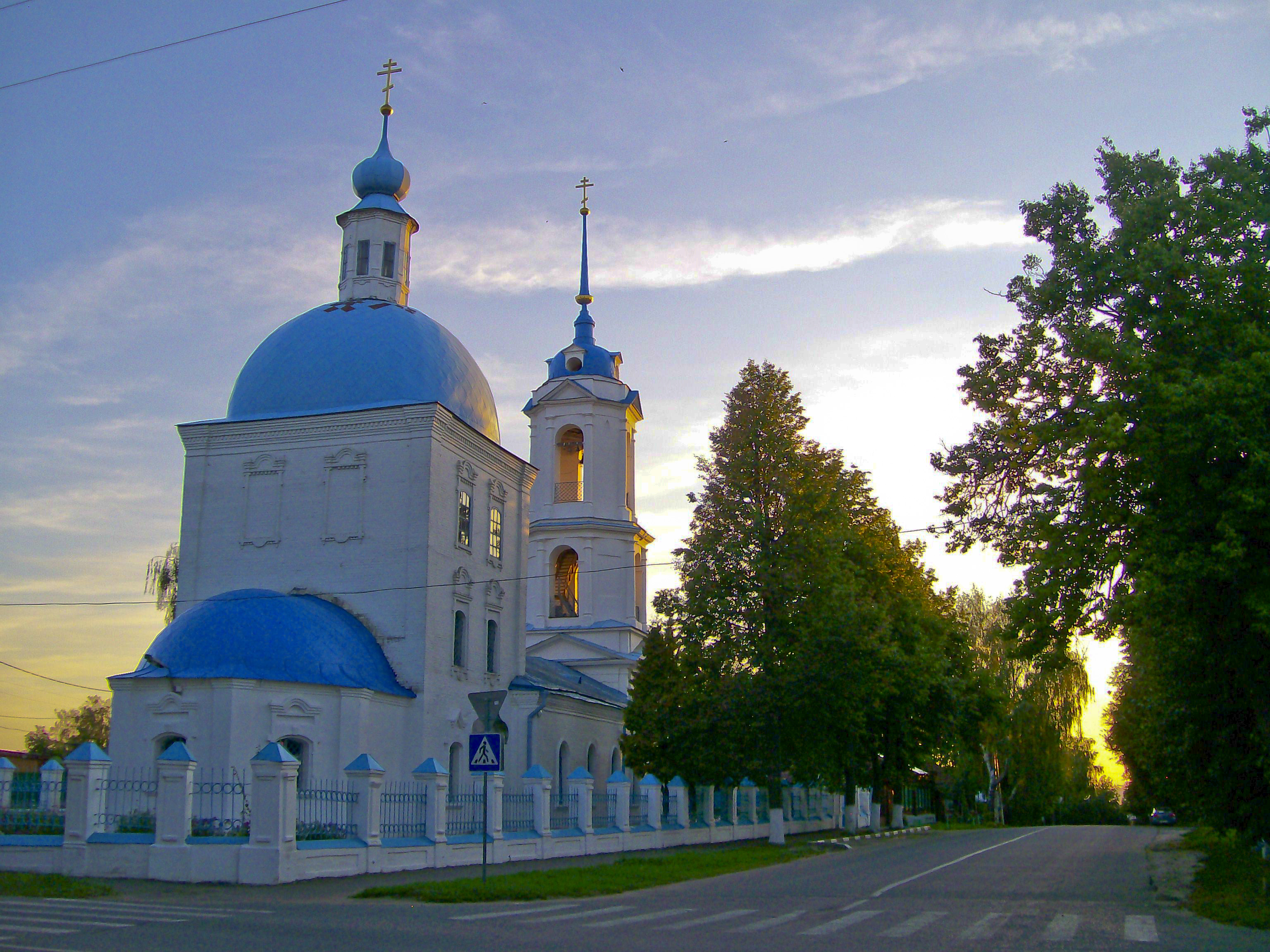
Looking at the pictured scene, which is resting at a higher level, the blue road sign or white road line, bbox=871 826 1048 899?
the blue road sign

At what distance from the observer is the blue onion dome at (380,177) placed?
31.2m

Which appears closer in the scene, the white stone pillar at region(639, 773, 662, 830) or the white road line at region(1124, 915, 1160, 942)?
the white road line at region(1124, 915, 1160, 942)

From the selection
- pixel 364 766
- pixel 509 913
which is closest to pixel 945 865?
pixel 364 766

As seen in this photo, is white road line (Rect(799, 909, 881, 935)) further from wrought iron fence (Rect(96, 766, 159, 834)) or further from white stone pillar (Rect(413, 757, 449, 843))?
wrought iron fence (Rect(96, 766, 159, 834))

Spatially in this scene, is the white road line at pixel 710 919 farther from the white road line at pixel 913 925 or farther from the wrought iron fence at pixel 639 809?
the wrought iron fence at pixel 639 809

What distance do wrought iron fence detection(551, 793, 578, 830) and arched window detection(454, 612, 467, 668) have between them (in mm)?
4753

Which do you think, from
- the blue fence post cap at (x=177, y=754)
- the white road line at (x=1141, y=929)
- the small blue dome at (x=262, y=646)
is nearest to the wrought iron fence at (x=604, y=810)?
the small blue dome at (x=262, y=646)

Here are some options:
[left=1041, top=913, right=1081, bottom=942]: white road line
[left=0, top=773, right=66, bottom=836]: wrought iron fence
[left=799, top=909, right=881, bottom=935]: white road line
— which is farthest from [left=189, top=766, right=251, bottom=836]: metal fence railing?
[left=1041, top=913, right=1081, bottom=942]: white road line

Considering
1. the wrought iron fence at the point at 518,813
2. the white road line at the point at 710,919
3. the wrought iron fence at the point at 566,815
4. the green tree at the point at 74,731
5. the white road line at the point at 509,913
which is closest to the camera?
the white road line at the point at 710,919

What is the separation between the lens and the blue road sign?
1462 centimetres

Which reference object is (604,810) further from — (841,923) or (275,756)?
(841,923)

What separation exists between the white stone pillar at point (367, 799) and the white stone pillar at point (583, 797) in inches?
257

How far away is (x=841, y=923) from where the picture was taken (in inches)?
454

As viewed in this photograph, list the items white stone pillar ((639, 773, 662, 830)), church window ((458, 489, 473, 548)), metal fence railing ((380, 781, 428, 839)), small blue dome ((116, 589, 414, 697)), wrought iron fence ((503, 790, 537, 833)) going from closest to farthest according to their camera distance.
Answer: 1. metal fence railing ((380, 781, 428, 839))
2. small blue dome ((116, 589, 414, 697))
3. wrought iron fence ((503, 790, 537, 833))
4. white stone pillar ((639, 773, 662, 830))
5. church window ((458, 489, 473, 548))
